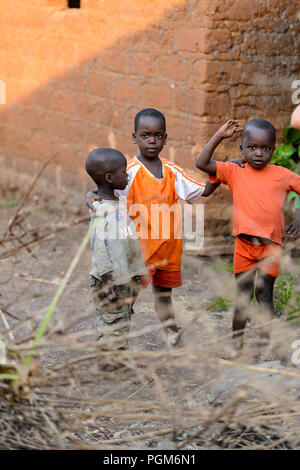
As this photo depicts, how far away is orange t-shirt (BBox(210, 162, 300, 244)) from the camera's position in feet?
11.3

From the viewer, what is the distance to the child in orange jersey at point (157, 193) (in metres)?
3.56

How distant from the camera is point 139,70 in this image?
5.38m

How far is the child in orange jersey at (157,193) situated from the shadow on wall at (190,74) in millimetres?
1269

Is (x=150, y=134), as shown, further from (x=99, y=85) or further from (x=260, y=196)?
(x=99, y=85)

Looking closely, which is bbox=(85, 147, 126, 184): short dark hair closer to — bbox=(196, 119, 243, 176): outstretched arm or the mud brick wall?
bbox=(196, 119, 243, 176): outstretched arm

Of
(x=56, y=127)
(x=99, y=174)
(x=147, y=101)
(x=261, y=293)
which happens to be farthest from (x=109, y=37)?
(x=261, y=293)

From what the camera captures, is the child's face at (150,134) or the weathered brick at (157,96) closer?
the child's face at (150,134)

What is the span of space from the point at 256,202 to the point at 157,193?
21.7 inches

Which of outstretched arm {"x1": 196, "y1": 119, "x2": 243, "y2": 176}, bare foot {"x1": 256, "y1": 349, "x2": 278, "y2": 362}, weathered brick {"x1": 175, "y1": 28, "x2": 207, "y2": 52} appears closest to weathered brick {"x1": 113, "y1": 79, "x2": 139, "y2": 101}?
weathered brick {"x1": 175, "y1": 28, "x2": 207, "y2": 52}

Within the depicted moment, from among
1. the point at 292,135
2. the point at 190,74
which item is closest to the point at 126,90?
the point at 190,74

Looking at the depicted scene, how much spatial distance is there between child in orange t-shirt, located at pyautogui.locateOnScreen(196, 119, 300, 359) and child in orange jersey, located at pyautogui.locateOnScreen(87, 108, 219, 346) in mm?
182

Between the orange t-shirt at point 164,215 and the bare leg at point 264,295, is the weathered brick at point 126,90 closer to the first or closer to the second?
the orange t-shirt at point 164,215

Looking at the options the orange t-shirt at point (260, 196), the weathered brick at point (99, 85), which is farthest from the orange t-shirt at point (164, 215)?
the weathered brick at point (99, 85)
